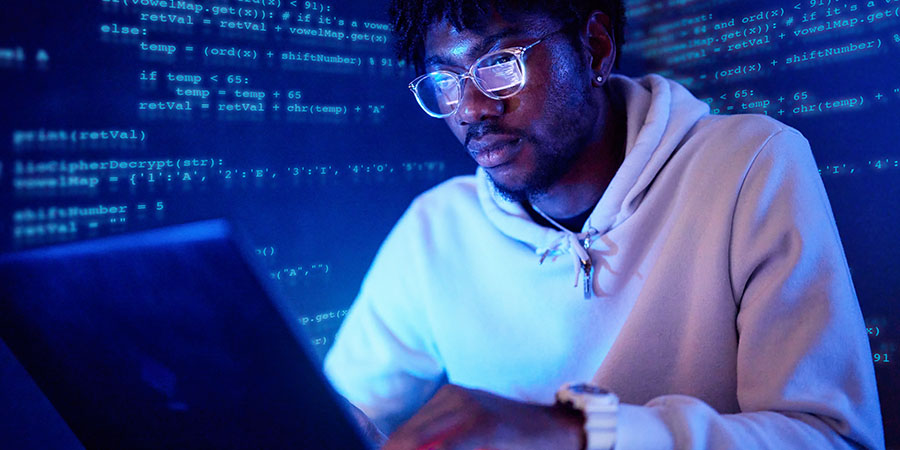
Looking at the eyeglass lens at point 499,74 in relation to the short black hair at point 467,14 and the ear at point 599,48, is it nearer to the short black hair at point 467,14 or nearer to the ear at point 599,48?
the short black hair at point 467,14

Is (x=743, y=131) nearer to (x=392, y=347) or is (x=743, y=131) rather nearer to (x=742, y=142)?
(x=742, y=142)

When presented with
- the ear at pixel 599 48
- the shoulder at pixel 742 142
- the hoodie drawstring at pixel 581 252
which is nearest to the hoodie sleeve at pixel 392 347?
the hoodie drawstring at pixel 581 252

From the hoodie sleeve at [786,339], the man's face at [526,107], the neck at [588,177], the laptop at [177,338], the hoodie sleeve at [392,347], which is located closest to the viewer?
the laptop at [177,338]

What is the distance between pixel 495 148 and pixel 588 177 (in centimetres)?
21

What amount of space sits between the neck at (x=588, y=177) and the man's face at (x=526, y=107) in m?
0.03

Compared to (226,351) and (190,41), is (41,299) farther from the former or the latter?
(190,41)

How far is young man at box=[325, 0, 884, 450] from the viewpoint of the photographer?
88cm

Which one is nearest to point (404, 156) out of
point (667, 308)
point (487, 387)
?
point (487, 387)

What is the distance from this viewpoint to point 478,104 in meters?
1.17

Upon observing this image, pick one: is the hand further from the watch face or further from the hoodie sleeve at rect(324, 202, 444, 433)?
the hoodie sleeve at rect(324, 202, 444, 433)

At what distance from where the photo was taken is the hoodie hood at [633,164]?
115 cm

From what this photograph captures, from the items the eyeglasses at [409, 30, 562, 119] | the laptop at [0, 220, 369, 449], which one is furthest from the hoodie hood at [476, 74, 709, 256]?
the laptop at [0, 220, 369, 449]

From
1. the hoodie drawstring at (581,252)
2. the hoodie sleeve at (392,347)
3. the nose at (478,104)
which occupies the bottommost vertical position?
the hoodie sleeve at (392,347)

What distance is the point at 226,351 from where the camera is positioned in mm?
536
